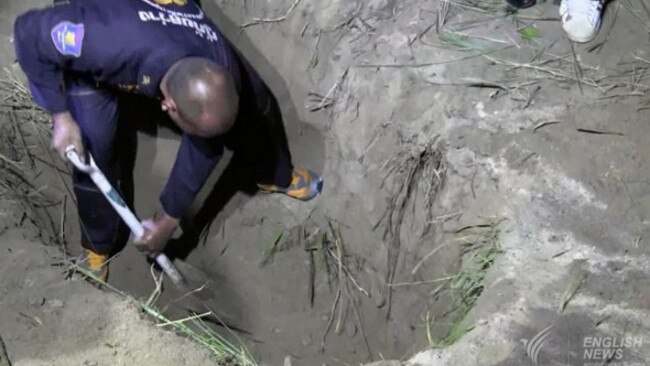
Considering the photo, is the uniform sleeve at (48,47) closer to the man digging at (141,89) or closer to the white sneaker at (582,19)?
the man digging at (141,89)

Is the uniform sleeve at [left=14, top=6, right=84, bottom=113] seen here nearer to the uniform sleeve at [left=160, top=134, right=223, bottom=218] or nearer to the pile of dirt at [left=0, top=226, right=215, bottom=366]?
the uniform sleeve at [left=160, top=134, right=223, bottom=218]

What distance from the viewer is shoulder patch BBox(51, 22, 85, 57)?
2740 millimetres

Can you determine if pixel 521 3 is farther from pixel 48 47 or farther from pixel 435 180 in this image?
pixel 48 47

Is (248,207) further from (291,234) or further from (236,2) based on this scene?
(236,2)

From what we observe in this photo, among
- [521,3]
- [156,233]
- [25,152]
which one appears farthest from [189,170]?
[521,3]

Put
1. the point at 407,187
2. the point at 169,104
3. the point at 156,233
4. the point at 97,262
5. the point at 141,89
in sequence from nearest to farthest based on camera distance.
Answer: the point at 169,104 → the point at 141,89 → the point at 156,233 → the point at 407,187 → the point at 97,262

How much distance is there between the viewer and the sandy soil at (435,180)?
2.61 meters

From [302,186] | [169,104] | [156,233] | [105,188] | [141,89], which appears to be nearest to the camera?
[169,104]

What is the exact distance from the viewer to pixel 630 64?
3104 mm

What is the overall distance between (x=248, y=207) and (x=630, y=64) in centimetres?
154

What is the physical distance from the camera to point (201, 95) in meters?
2.54

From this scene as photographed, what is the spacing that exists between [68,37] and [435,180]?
1.30 m

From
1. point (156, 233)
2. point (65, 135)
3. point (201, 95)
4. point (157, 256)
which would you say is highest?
point (201, 95)

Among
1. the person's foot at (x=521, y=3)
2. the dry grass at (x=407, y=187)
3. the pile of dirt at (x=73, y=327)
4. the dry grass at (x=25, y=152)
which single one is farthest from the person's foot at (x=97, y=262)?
the person's foot at (x=521, y=3)
